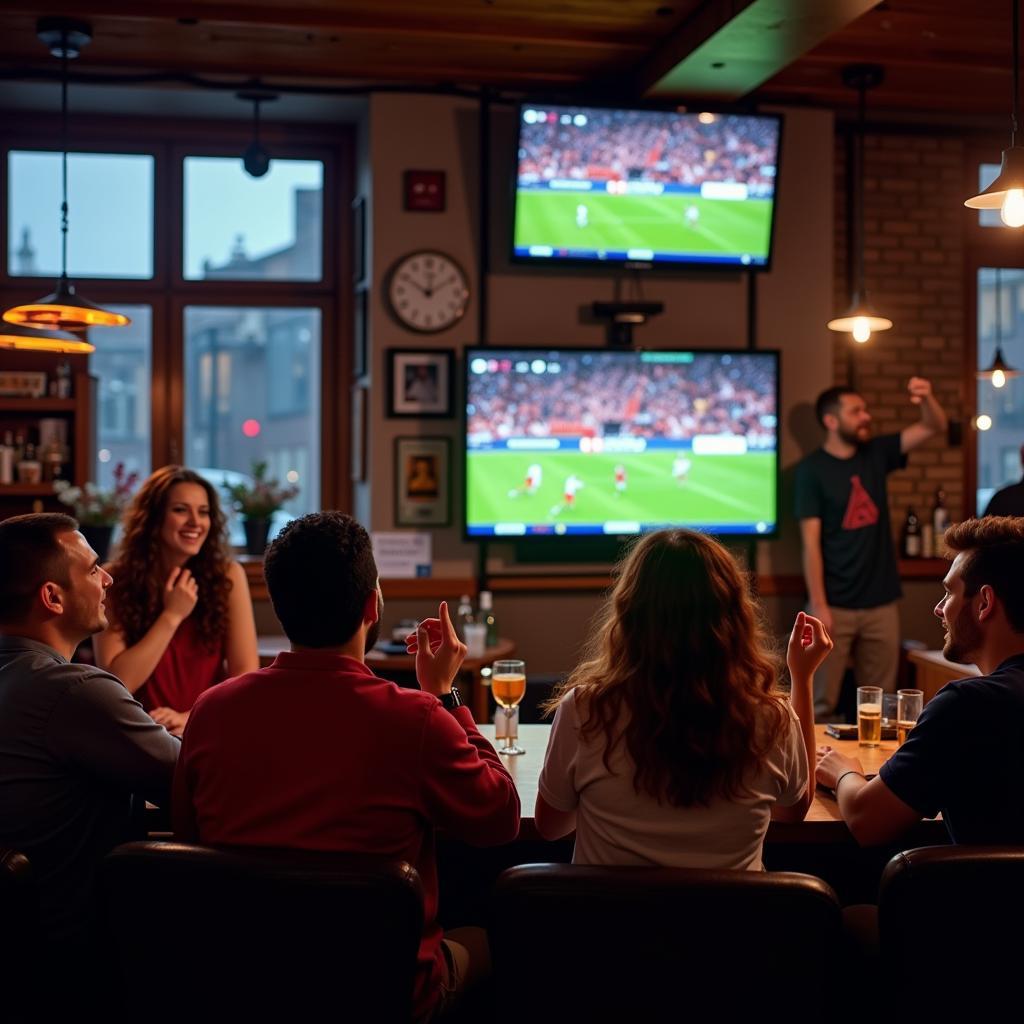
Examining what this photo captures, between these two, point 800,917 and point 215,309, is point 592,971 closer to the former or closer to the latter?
point 800,917

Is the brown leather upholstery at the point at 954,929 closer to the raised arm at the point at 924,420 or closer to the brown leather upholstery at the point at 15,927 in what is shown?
the brown leather upholstery at the point at 15,927

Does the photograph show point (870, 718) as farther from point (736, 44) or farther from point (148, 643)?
point (736, 44)

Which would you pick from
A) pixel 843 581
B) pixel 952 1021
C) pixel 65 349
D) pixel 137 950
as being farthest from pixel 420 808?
pixel 843 581

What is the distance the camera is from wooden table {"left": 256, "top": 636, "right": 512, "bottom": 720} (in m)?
4.61

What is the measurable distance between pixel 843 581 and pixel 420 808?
3886 mm

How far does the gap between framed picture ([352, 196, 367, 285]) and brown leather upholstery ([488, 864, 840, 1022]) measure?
14.0ft

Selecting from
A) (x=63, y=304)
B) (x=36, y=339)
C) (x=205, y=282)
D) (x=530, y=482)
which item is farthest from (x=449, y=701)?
(x=205, y=282)

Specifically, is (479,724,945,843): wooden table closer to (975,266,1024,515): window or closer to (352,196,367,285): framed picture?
(352,196,367,285): framed picture

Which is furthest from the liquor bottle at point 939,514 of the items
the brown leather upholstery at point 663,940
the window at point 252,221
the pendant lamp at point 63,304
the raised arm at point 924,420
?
the brown leather upholstery at point 663,940

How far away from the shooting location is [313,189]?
5.84 meters

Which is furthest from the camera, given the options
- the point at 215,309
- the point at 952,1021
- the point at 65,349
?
the point at 215,309

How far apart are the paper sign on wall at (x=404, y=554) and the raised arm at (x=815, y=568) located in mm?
1701

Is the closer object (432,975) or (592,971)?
(592,971)

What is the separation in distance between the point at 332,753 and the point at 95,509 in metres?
3.84
